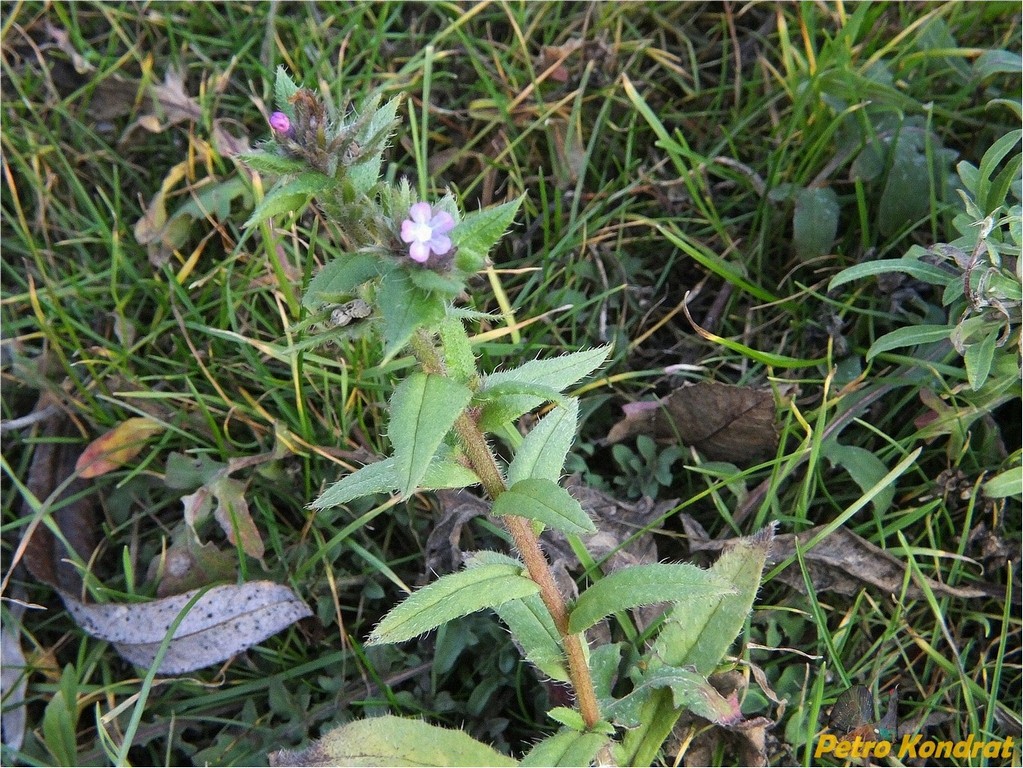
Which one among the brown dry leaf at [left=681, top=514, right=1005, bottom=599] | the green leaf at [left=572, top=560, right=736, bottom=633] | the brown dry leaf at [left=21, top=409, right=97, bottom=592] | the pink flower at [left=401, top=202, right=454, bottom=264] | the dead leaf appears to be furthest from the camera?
the brown dry leaf at [left=21, top=409, right=97, bottom=592]

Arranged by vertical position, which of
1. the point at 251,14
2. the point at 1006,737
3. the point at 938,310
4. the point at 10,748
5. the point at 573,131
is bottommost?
the point at 10,748

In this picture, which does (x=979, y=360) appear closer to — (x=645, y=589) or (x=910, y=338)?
(x=910, y=338)

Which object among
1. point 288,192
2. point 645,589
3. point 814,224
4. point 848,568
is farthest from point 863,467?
point 288,192

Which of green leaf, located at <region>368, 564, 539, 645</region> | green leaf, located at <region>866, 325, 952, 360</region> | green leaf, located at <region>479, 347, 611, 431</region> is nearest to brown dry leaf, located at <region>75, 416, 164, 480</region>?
green leaf, located at <region>368, 564, 539, 645</region>

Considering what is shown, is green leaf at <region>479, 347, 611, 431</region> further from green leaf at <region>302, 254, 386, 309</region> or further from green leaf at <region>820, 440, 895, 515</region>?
green leaf at <region>820, 440, 895, 515</region>

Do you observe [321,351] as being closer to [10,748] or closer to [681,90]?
[10,748]

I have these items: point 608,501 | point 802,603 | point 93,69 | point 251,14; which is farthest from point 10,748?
point 251,14
